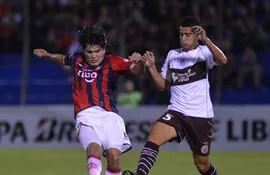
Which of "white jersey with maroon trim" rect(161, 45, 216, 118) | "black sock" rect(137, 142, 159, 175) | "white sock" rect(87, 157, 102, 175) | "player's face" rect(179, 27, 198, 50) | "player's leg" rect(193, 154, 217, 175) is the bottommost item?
"player's leg" rect(193, 154, 217, 175)

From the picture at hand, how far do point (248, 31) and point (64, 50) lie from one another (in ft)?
13.1

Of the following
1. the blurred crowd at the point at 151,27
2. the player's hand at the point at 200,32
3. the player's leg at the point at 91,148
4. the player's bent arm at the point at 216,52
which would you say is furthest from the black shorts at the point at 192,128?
the blurred crowd at the point at 151,27

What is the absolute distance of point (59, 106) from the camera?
1738cm

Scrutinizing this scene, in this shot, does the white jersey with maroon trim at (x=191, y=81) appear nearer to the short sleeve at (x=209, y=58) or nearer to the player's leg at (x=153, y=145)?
the short sleeve at (x=209, y=58)

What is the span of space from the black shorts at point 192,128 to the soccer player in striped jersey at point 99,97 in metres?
0.60

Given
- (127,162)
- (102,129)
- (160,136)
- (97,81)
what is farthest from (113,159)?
(127,162)

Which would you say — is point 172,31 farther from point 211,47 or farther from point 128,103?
point 211,47

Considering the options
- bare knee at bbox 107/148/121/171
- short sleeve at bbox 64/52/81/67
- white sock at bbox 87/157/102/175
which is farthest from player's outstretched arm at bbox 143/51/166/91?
white sock at bbox 87/157/102/175

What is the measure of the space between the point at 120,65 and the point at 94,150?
45.0 inches

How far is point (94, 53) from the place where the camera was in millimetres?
9188

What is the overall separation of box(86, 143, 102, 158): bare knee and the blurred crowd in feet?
30.1

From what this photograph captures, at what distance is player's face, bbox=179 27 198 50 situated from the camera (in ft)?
31.2

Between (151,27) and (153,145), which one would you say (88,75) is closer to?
(153,145)

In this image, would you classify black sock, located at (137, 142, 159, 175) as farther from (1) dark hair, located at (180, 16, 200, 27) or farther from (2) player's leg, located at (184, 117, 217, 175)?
(1) dark hair, located at (180, 16, 200, 27)
